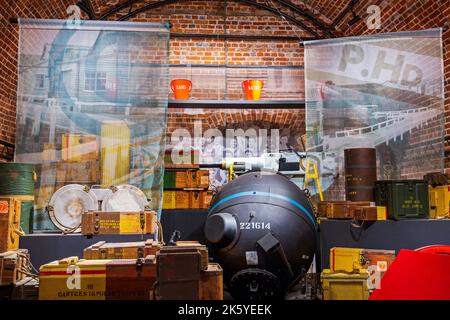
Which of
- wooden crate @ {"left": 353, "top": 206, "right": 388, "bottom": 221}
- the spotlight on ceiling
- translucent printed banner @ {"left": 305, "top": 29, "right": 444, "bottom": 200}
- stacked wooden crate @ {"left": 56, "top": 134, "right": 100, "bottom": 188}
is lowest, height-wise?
wooden crate @ {"left": 353, "top": 206, "right": 388, "bottom": 221}

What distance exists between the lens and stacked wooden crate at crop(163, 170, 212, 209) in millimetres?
7727

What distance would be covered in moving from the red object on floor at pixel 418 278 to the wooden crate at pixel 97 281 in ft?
5.37

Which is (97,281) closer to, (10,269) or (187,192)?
(10,269)

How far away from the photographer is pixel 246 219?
439 cm

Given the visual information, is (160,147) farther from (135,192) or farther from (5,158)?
(5,158)

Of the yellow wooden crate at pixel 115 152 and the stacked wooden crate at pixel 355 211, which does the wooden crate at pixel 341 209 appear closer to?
the stacked wooden crate at pixel 355 211

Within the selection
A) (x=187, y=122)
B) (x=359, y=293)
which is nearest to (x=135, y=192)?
(x=359, y=293)

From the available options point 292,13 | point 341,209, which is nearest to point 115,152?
point 341,209

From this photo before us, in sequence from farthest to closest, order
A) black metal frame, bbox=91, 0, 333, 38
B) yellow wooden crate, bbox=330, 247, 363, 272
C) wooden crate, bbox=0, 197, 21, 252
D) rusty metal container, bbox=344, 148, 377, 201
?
black metal frame, bbox=91, 0, 333, 38, rusty metal container, bbox=344, 148, 377, 201, yellow wooden crate, bbox=330, 247, 363, 272, wooden crate, bbox=0, 197, 21, 252

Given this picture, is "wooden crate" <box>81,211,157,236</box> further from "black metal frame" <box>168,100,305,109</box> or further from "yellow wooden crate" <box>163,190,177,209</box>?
"black metal frame" <box>168,100,305,109</box>

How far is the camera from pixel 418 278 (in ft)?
8.22

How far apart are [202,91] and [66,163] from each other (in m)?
3.32

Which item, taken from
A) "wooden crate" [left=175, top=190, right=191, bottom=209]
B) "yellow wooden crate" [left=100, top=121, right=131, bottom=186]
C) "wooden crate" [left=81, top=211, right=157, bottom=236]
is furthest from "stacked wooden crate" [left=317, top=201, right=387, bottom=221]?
"wooden crate" [left=175, top=190, right=191, bottom=209]

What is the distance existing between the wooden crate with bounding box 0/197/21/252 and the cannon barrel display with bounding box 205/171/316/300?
1891mm
